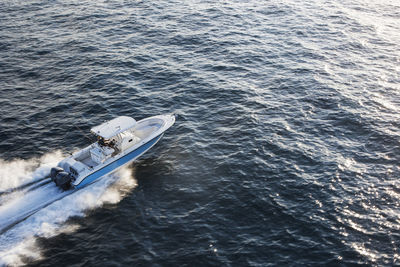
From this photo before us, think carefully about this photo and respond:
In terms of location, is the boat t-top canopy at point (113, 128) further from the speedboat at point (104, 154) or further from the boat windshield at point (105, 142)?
the boat windshield at point (105, 142)

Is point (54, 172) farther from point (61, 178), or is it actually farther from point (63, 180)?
point (63, 180)

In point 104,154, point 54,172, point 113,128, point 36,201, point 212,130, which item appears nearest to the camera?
point 36,201

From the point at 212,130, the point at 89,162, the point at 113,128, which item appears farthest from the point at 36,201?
the point at 212,130

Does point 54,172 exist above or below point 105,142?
below

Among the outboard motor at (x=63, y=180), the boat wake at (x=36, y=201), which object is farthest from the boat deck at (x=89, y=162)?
the outboard motor at (x=63, y=180)

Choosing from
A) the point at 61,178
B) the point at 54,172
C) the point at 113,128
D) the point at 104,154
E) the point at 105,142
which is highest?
the point at 113,128

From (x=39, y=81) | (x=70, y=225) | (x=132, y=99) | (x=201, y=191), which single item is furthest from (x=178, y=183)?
(x=39, y=81)

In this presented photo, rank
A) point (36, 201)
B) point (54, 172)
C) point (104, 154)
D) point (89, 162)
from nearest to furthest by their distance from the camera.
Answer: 1. point (36, 201)
2. point (54, 172)
3. point (104, 154)
4. point (89, 162)
